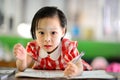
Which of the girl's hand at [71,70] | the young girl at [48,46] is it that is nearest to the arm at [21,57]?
the young girl at [48,46]

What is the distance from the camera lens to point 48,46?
64 cm

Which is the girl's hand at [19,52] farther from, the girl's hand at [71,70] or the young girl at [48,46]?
the girl's hand at [71,70]

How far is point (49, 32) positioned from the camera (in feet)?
2.02

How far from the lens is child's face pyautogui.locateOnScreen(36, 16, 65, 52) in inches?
24.3

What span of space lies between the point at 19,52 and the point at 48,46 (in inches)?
2.4

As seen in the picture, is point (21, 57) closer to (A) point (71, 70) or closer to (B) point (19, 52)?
(B) point (19, 52)

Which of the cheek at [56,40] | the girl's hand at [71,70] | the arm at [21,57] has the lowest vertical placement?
the girl's hand at [71,70]

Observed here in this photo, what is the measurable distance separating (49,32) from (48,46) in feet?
0.11

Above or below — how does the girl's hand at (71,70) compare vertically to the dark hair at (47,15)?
below

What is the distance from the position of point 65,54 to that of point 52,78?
9cm

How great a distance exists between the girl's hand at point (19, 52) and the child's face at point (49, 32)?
0.04m

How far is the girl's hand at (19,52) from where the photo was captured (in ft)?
2.03

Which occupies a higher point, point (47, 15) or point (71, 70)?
point (47, 15)

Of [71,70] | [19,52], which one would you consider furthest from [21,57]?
[71,70]
